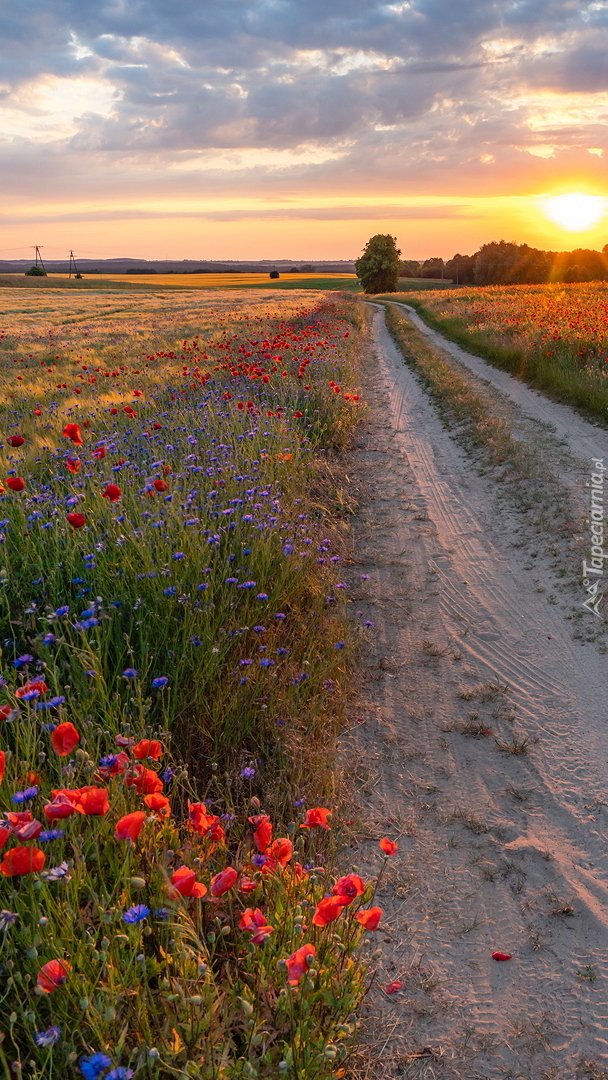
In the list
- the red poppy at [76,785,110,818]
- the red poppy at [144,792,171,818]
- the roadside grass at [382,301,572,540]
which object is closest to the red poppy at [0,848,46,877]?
the red poppy at [76,785,110,818]

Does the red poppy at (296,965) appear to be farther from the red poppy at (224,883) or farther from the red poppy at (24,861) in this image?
the red poppy at (24,861)

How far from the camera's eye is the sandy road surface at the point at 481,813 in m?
2.26

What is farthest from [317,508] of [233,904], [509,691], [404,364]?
[404,364]

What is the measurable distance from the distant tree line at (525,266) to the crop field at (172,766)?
7576 centimetres

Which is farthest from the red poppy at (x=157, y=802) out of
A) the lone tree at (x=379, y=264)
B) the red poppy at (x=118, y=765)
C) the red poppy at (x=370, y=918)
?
the lone tree at (x=379, y=264)

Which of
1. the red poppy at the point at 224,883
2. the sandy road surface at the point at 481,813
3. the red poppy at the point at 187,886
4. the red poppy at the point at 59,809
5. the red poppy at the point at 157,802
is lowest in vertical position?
the sandy road surface at the point at 481,813

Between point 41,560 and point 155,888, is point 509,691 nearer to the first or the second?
point 155,888

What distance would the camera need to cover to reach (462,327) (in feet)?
66.0

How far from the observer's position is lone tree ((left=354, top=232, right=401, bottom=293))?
68.0 metres

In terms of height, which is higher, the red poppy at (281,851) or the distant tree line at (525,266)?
the distant tree line at (525,266)

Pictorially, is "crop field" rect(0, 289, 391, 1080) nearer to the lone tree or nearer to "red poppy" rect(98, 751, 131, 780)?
"red poppy" rect(98, 751, 131, 780)

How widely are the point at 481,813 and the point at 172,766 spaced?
155cm

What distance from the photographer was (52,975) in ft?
4.97

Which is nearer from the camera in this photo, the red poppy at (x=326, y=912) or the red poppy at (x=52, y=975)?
the red poppy at (x=52, y=975)
